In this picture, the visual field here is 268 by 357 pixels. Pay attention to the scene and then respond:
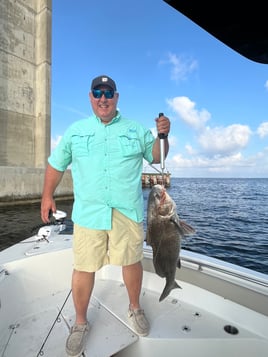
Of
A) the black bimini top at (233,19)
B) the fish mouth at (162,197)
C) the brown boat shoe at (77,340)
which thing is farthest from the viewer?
the brown boat shoe at (77,340)

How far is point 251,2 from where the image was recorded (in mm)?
1323

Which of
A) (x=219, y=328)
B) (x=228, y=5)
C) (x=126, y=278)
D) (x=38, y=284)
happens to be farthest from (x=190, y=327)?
(x=228, y=5)

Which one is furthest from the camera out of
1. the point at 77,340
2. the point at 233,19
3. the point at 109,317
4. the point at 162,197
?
the point at 109,317

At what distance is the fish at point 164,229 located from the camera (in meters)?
1.84

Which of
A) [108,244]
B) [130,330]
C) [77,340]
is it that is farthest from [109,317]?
[108,244]

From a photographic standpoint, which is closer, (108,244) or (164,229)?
(164,229)

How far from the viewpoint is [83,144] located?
6.84ft

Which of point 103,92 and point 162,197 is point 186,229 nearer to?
point 162,197

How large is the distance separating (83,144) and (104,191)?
1.36ft

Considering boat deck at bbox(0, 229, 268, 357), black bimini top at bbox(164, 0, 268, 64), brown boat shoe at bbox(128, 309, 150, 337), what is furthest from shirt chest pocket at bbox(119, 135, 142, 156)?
boat deck at bbox(0, 229, 268, 357)

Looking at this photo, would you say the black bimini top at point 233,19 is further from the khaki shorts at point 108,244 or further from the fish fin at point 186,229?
the khaki shorts at point 108,244

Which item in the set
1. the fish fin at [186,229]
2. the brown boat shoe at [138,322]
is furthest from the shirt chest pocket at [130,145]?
the brown boat shoe at [138,322]

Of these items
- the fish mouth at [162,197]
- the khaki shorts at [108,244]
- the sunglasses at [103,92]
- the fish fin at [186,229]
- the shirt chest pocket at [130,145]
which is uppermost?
the sunglasses at [103,92]

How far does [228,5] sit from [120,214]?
1.52 meters
